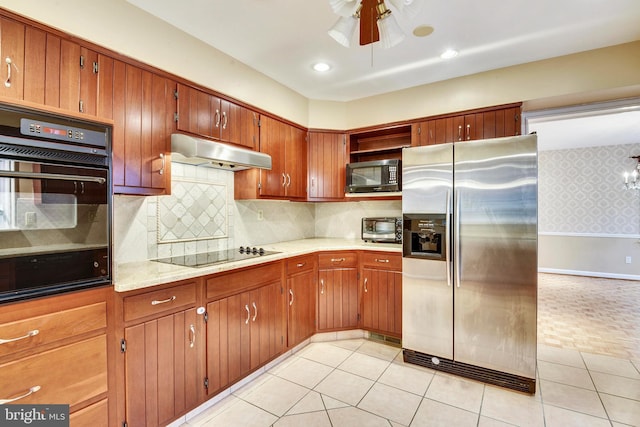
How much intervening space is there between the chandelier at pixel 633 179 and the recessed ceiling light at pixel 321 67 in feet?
18.7

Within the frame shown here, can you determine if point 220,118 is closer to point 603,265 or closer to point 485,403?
point 485,403

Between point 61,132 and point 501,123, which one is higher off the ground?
point 501,123

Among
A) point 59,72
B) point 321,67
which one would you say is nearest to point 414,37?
point 321,67

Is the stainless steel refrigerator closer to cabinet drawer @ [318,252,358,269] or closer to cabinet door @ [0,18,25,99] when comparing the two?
cabinet drawer @ [318,252,358,269]

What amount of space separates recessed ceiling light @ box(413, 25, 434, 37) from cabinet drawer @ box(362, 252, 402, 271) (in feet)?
6.19

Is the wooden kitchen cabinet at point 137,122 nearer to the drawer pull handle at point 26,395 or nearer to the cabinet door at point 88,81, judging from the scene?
the cabinet door at point 88,81

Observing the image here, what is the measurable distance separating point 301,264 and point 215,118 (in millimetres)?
1502

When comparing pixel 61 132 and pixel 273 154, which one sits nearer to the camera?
pixel 61 132

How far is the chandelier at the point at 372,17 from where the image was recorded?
4.76 feet

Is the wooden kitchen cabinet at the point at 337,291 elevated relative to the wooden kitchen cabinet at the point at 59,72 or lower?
lower

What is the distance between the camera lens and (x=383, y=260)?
3016 millimetres

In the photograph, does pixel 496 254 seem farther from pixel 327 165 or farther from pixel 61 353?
pixel 61 353

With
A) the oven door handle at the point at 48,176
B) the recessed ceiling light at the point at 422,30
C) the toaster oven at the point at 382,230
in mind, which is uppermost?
the recessed ceiling light at the point at 422,30

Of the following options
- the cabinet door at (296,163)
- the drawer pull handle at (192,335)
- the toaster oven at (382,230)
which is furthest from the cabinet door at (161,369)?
the toaster oven at (382,230)
